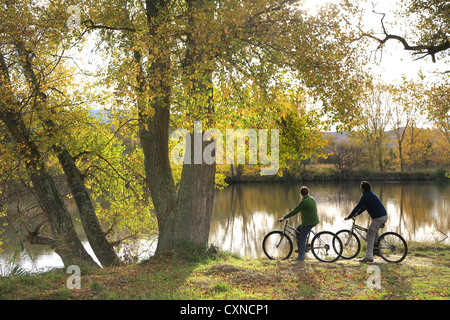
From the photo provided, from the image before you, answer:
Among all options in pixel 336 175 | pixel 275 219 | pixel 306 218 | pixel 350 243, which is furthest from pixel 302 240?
pixel 336 175

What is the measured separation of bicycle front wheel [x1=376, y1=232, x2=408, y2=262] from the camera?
9.09 meters

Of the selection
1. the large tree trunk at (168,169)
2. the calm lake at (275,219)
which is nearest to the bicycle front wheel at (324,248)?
the large tree trunk at (168,169)

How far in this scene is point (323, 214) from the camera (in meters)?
24.8

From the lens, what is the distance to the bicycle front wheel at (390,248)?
909cm

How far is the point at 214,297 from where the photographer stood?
591 centimetres

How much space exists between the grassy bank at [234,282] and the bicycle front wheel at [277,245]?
1046 millimetres

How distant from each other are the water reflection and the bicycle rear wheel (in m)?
5.11

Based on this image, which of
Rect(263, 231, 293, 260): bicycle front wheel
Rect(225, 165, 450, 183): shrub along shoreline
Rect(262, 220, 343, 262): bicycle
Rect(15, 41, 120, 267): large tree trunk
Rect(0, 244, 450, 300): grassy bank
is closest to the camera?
Rect(0, 244, 450, 300): grassy bank

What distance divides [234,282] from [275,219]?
17972 mm

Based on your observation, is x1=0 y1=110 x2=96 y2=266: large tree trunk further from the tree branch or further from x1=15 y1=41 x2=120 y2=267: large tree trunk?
the tree branch

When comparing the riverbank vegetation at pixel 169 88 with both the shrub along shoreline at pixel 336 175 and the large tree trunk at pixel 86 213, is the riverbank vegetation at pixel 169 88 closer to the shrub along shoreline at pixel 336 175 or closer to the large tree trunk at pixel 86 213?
the large tree trunk at pixel 86 213

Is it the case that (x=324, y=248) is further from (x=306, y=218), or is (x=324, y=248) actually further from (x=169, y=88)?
(x=169, y=88)

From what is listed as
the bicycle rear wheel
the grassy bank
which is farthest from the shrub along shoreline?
the grassy bank
